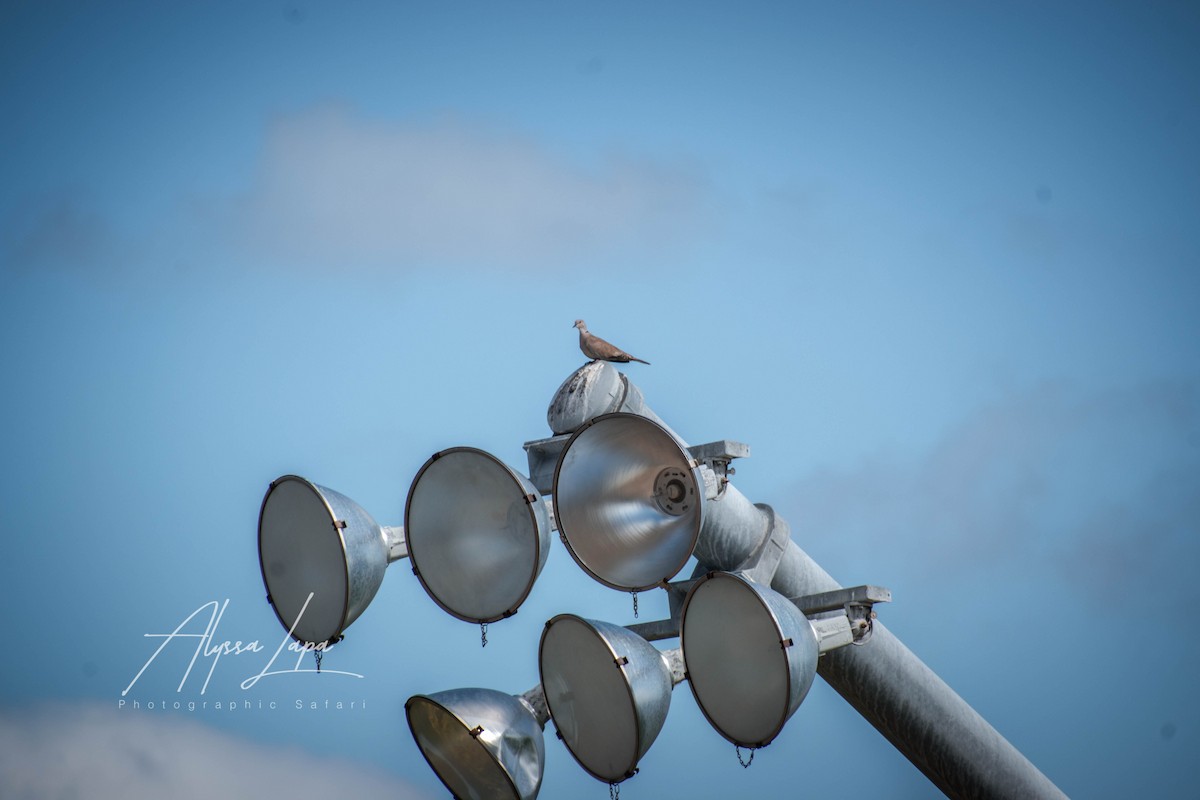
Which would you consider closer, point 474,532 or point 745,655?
point 745,655

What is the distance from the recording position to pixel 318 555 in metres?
5.74

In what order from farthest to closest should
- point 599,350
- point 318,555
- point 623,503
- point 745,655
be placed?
1. point 599,350
2. point 623,503
3. point 318,555
4. point 745,655

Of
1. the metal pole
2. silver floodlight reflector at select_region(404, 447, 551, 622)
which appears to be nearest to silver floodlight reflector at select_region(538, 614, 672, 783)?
silver floodlight reflector at select_region(404, 447, 551, 622)

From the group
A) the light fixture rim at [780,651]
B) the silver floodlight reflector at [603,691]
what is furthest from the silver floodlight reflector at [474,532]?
the light fixture rim at [780,651]

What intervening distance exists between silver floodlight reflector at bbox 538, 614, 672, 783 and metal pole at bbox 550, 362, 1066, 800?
3.94ft

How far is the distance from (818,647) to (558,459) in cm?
153

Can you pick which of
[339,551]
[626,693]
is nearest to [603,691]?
[626,693]

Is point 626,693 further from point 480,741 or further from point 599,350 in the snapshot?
point 599,350

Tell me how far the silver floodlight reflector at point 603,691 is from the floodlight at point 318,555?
0.90 metres

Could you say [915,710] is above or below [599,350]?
below

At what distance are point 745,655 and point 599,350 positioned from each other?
7.03 ft

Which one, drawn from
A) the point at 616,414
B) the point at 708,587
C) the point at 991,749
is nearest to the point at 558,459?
the point at 616,414

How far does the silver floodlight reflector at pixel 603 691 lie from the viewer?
5387mm

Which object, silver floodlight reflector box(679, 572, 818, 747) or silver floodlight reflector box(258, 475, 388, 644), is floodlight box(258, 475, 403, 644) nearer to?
silver floodlight reflector box(258, 475, 388, 644)
